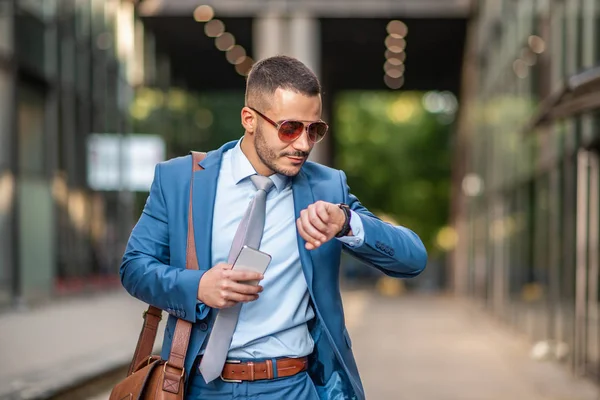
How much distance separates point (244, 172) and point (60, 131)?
24.1m

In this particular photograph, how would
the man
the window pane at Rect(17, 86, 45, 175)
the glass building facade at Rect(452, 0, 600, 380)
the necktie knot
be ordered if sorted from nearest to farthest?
the man, the necktie knot, the glass building facade at Rect(452, 0, 600, 380), the window pane at Rect(17, 86, 45, 175)

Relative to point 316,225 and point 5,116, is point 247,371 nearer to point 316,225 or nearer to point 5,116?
point 316,225

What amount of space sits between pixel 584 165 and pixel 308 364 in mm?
9003

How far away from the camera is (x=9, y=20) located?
2142cm

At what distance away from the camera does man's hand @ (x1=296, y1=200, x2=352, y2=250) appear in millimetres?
2814

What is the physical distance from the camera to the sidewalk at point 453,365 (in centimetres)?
1022

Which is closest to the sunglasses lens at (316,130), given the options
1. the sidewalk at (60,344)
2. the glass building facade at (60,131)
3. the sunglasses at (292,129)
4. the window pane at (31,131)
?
the sunglasses at (292,129)

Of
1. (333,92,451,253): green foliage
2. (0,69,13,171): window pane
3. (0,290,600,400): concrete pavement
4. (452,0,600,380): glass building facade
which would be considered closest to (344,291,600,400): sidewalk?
(0,290,600,400): concrete pavement

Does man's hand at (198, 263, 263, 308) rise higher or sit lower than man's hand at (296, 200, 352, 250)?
lower

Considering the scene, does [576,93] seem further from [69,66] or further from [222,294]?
[69,66]

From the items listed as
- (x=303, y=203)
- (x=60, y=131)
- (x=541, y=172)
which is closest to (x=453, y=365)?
(x=541, y=172)

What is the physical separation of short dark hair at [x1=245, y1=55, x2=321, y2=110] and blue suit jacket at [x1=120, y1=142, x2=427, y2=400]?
0.81 ft

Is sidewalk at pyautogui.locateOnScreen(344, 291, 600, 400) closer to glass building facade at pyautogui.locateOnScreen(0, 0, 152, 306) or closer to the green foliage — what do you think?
glass building facade at pyautogui.locateOnScreen(0, 0, 152, 306)

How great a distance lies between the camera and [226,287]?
112 inches
